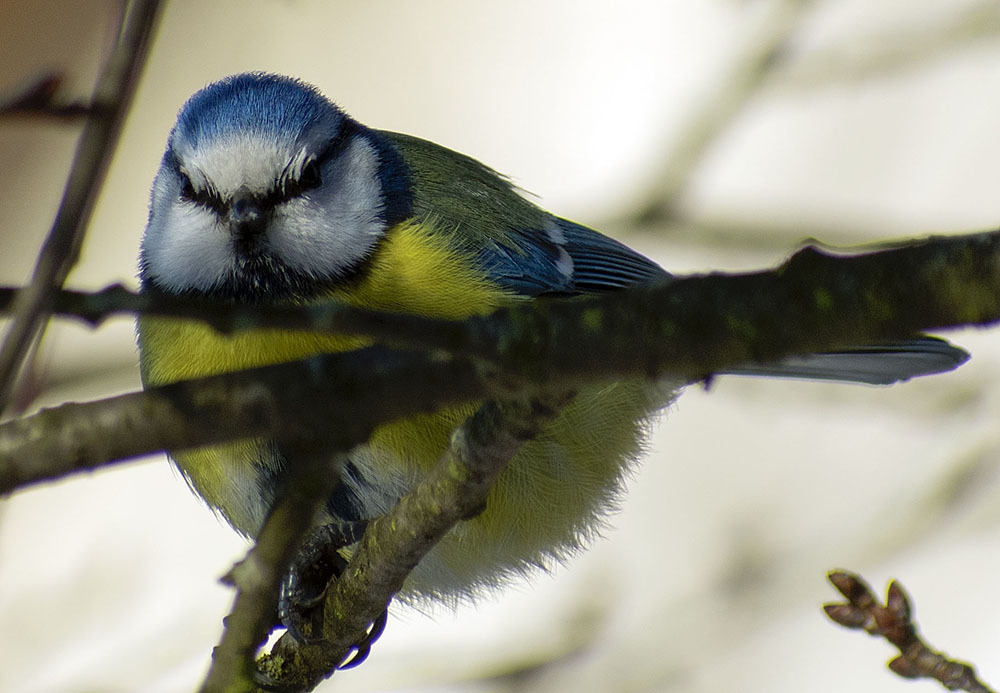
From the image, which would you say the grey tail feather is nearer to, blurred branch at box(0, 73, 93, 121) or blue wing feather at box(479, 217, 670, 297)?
blue wing feather at box(479, 217, 670, 297)

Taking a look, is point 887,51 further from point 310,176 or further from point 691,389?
point 310,176

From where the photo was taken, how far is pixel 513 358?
67 cm

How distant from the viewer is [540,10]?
2889mm

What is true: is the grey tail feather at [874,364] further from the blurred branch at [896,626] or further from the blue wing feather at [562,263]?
the blurred branch at [896,626]

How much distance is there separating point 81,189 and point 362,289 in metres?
0.89

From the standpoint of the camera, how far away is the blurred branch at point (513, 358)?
633mm

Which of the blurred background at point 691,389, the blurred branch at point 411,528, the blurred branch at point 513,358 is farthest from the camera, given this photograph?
the blurred background at point 691,389

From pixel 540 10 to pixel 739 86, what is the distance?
62 cm

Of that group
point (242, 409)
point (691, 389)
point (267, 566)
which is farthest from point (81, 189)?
point (691, 389)

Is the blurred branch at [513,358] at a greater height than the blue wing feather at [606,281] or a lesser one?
lesser

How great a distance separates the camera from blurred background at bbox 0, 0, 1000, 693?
8.41ft

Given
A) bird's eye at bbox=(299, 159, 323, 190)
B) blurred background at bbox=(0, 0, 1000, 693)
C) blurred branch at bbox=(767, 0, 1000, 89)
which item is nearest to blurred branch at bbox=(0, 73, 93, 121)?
bird's eye at bbox=(299, 159, 323, 190)

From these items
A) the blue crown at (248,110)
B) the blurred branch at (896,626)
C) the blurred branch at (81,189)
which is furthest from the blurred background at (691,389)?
the blurred branch at (81,189)

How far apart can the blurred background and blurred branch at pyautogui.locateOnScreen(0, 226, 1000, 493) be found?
188 centimetres
